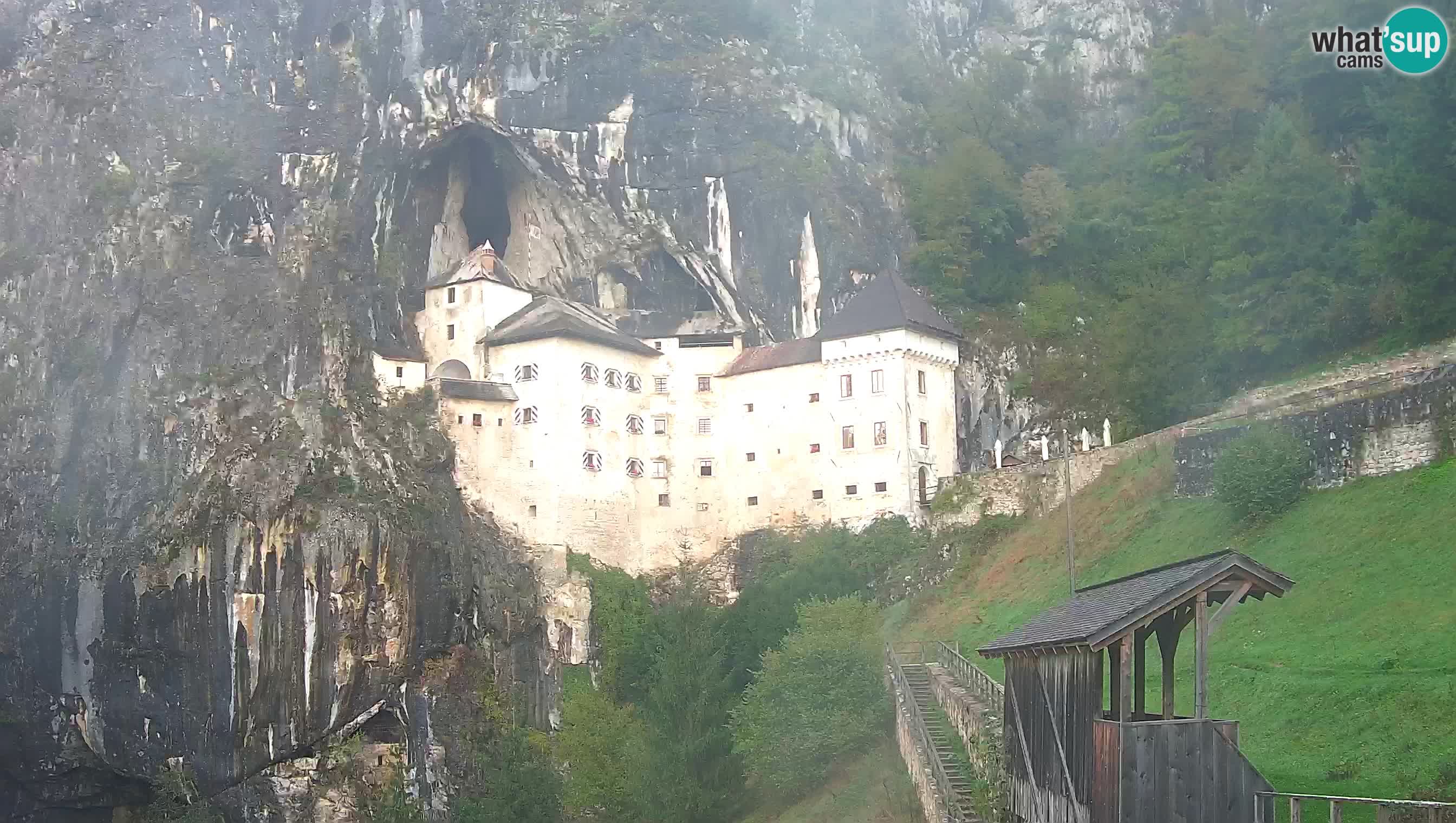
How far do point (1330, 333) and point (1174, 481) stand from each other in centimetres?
925

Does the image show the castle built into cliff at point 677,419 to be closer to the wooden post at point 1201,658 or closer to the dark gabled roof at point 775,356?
the dark gabled roof at point 775,356

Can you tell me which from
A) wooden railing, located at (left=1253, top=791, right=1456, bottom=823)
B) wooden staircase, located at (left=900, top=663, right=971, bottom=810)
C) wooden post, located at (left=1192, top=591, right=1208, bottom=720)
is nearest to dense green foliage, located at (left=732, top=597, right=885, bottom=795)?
wooden staircase, located at (left=900, top=663, right=971, bottom=810)

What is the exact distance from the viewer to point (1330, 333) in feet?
182

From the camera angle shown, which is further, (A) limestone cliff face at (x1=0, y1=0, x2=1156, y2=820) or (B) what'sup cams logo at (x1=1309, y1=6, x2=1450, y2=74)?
(A) limestone cliff face at (x1=0, y1=0, x2=1156, y2=820)

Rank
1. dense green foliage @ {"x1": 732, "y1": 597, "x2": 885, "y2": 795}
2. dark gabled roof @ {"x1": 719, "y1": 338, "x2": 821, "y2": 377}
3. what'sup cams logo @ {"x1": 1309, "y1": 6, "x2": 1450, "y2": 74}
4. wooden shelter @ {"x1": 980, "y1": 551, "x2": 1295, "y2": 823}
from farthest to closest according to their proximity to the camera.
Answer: dark gabled roof @ {"x1": 719, "y1": 338, "x2": 821, "y2": 377}
what'sup cams logo @ {"x1": 1309, "y1": 6, "x2": 1450, "y2": 74}
dense green foliage @ {"x1": 732, "y1": 597, "x2": 885, "y2": 795}
wooden shelter @ {"x1": 980, "y1": 551, "x2": 1295, "y2": 823}

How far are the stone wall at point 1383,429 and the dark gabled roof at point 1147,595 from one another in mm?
17354

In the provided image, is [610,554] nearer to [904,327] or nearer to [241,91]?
[904,327]

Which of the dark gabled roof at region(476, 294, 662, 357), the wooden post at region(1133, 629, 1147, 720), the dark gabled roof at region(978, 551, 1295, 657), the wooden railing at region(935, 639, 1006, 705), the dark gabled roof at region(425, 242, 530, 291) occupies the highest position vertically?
the dark gabled roof at region(425, 242, 530, 291)

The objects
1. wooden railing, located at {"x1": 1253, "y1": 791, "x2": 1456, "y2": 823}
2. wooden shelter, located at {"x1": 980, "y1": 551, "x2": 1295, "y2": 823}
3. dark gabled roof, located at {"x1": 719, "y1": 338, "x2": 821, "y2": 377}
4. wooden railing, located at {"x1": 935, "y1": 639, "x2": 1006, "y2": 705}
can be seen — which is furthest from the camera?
dark gabled roof, located at {"x1": 719, "y1": 338, "x2": 821, "y2": 377}

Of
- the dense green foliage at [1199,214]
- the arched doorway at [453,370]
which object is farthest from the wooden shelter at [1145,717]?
the arched doorway at [453,370]

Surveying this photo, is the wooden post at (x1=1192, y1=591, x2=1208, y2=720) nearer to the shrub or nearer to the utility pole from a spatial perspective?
the utility pole

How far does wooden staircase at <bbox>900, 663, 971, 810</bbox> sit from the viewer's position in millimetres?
32375

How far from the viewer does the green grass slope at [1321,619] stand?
2725 cm

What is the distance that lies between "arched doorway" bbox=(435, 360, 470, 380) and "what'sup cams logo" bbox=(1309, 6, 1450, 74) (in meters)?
31.7
